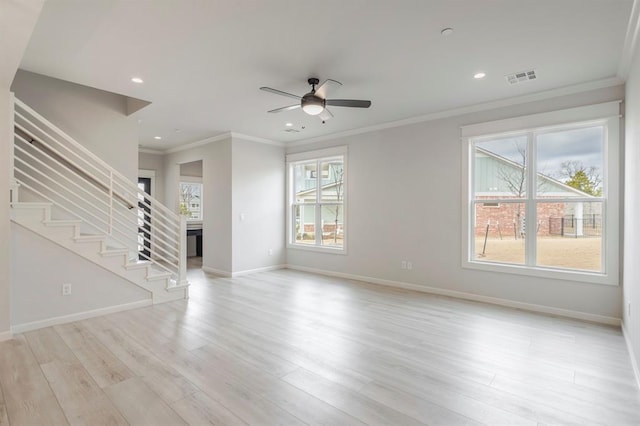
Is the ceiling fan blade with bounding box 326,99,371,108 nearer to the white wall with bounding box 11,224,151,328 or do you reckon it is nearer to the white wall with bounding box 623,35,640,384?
the white wall with bounding box 623,35,640,384

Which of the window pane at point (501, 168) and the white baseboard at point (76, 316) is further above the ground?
the window pane at point (501, 168)

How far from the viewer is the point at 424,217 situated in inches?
204

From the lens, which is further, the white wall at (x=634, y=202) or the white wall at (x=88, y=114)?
the white wall at (x=88, y=114)

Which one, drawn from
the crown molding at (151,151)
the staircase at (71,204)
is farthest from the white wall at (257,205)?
the crown molding at (151,151)

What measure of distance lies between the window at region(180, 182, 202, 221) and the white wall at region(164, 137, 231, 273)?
5.81 feet

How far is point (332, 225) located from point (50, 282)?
4.48 m

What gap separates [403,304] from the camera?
4.43 metres

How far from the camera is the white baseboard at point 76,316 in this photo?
3.36 meters

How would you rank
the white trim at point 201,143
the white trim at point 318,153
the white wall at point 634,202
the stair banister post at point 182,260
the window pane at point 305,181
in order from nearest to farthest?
the white wall at point 634,202 < the stair banister post at point 182,260 < the white trim at point 318,153 < the white trim at point 201,143 < the window pane at point 305,181

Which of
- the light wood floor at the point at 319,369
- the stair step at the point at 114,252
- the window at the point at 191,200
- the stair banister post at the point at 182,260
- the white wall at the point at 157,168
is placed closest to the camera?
the light wood floor at the point at 319,369

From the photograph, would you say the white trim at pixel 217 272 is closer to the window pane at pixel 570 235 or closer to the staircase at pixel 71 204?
the staircase at pixel 71 204

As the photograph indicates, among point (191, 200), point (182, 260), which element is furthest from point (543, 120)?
point (191, 200)

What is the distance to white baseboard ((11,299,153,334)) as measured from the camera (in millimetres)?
3363

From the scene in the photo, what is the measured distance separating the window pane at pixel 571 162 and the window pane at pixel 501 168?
0.66ft
